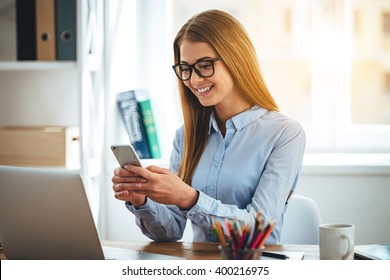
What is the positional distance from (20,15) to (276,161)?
1.08 m

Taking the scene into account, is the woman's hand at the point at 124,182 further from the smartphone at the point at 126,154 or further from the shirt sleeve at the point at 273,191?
the shirt sleeve at the point at 273,191

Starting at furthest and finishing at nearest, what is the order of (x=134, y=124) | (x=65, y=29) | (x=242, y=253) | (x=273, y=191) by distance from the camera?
1. (x=134, y=124)
2. (x=65, y=29)
3. (x=273, y=191)
4. (x=242, y=253)

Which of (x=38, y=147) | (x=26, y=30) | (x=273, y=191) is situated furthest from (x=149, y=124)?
(x=273, y=191)

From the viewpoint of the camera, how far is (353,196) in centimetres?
248

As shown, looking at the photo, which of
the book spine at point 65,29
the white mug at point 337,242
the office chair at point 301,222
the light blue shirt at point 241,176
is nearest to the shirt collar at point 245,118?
the light blue shirt at point 241,176

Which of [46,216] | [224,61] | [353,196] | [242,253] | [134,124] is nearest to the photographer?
[242,253]

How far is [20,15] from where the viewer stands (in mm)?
2359

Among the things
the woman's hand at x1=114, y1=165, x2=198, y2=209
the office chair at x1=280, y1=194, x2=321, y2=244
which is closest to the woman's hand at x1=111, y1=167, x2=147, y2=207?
the woman's hand at x1=114, y1=165, x2=198, y2=209

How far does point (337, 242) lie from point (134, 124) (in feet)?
4.44

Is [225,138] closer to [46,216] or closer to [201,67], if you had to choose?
[201,67]

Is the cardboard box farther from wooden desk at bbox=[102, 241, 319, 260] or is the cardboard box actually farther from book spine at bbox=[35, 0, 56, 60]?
wooden desk at bbox=[102, 241, 319, 260]
